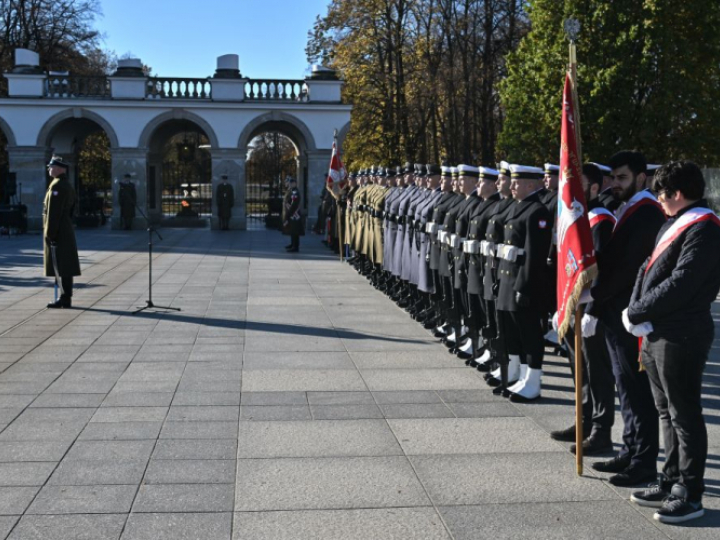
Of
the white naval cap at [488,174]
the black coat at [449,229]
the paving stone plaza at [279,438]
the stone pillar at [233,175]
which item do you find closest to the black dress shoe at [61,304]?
the paving stone plaza at [279,438]

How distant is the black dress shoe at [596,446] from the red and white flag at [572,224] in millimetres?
863

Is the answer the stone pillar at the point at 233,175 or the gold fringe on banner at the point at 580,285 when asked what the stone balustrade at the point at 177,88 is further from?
the gold fringe on banner at the point at 580,285

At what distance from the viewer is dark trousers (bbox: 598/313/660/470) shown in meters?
5.87

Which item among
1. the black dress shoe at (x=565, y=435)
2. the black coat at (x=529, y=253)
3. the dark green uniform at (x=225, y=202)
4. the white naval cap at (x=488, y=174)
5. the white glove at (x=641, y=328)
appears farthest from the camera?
the dark green uniform at (x=225, y=202)

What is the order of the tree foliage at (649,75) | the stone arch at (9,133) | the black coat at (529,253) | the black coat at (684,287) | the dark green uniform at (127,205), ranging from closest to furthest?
the black coat at (684,287) → the black coat at (529,253) → the tree foliage at (649,75) → the dark green uniform at (127,205) → the stone arch at (9,133)

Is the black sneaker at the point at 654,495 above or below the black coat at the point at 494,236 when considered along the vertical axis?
below

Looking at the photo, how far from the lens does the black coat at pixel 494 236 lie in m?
8.47

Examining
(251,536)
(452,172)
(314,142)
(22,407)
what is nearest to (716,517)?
(251,536)

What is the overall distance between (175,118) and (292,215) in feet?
44.0

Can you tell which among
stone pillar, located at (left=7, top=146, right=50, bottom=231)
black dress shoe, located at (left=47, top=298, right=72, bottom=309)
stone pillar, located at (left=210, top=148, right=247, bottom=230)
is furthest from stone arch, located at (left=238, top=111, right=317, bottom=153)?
black dress shoe, located at (left=47, top=298, right=72, bottom=309)

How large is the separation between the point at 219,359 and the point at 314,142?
27173 millimetres

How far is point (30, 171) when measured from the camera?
117ft

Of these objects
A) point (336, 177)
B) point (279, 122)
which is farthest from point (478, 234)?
point (279, 122)

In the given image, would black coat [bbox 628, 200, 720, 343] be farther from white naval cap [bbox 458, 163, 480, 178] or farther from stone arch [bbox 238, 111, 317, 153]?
stone arch [bbox 238, 111, 317, 153]
